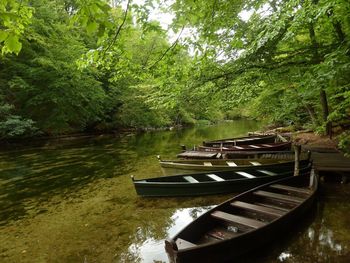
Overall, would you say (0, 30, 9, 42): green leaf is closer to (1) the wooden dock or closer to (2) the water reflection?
(2) the water reflection

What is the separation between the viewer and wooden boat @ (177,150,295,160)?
1025 cm

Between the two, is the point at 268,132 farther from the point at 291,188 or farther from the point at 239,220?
the point at 239,220

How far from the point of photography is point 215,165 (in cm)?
970

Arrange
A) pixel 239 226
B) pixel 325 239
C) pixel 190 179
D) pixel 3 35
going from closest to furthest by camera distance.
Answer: pixel 3 35 → pixel 239 226 → pixel 325 239 → pixel 190 179

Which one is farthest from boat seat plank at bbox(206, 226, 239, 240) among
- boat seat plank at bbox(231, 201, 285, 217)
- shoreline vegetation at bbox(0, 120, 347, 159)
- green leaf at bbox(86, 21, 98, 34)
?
shoreline vegetation at bbox(0, 120, 347, 159)

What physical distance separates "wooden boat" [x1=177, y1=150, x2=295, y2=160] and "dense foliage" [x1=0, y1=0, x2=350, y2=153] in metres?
1.87

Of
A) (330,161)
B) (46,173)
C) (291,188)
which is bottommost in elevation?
(46,173)

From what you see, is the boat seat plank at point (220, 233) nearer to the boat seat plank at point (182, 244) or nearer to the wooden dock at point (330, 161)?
the boat seat plank at point (182, 244)

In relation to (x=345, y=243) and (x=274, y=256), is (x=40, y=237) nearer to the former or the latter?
(x=274, y=256)

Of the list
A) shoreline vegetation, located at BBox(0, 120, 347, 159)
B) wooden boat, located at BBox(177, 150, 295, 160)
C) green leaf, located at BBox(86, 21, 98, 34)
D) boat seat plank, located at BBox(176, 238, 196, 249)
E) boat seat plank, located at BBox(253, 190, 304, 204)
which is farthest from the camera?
shoreline vegetation, located at BBox(0, 120, 347, 159)

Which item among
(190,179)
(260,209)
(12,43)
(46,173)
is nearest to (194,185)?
(190,179)

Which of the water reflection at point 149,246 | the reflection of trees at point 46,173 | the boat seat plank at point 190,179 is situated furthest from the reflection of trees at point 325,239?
the reflection of trees at point 46,173

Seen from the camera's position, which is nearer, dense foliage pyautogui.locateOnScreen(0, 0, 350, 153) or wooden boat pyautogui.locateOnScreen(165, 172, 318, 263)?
wooden boat pyautogui.locateOnScreen(165, 172, 318, 263)

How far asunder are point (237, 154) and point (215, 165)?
171 centimetres
